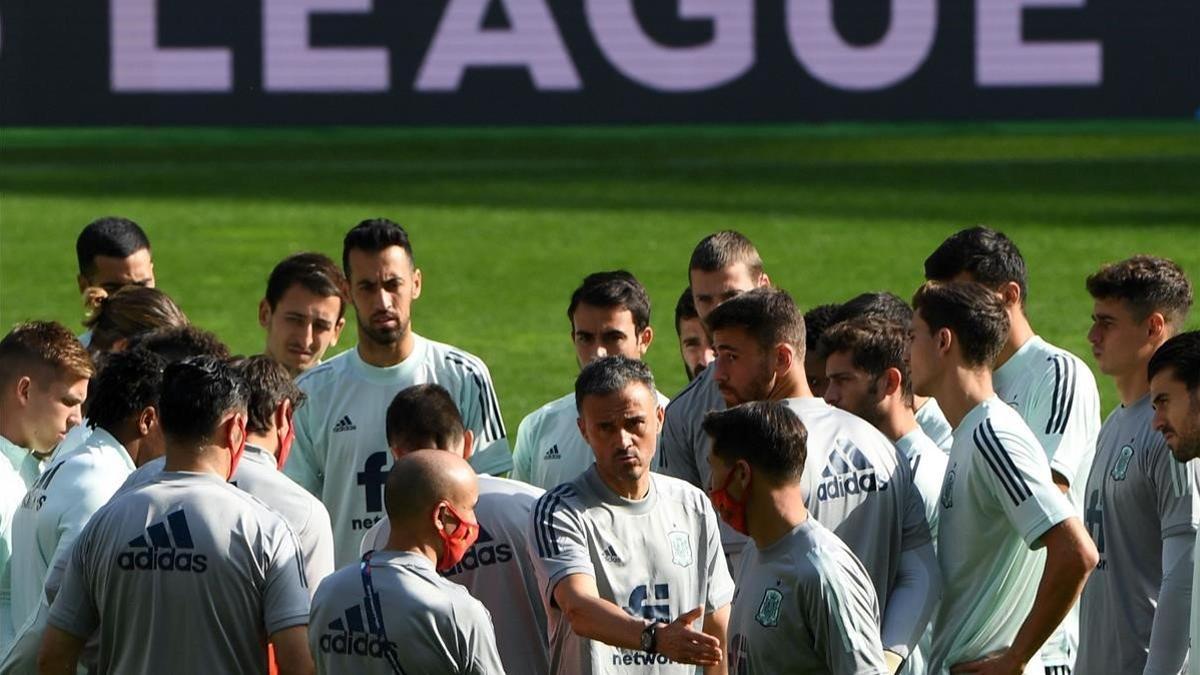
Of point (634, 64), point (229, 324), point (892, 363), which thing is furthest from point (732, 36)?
point (892, 363)

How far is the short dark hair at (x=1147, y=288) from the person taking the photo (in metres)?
5.68

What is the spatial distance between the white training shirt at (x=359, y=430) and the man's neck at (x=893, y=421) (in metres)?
1.52

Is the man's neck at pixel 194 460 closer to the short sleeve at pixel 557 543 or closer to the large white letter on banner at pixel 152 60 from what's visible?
the short sleeve at pixel 557 543

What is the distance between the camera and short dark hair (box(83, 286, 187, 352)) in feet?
21.8

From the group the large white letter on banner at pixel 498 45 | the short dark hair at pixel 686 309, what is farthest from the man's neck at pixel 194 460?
the large white letter on banner at pixel 498 45

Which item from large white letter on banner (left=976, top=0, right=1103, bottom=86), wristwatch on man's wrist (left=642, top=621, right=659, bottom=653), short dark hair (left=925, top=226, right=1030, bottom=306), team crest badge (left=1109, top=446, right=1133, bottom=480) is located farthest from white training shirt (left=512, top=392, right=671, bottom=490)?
large white letter on banner (left=976, top=0, right=1103, bottom=86)

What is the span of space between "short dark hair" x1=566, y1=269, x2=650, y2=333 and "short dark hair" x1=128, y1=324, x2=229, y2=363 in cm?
139

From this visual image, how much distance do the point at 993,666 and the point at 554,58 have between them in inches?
791

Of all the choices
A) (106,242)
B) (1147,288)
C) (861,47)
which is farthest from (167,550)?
(861,47)

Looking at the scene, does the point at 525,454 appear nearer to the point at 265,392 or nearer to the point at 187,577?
the point at 265,392

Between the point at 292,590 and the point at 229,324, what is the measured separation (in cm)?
1147

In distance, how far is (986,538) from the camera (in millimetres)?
4961

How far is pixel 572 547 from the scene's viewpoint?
15.8 feet

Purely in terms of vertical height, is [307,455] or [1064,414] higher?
[1064,414]
